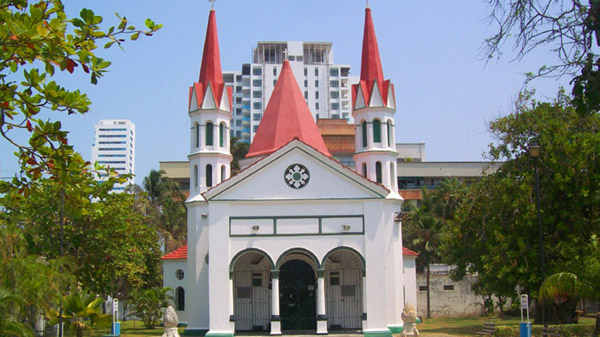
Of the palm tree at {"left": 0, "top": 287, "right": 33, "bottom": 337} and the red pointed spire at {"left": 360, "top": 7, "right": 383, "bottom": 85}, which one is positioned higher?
the red pointed spire at {"left": 360, "top": 7, "right": 383, "bottom": 85}

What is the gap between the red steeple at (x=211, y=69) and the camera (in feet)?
120

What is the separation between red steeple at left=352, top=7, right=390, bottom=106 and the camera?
3612cm

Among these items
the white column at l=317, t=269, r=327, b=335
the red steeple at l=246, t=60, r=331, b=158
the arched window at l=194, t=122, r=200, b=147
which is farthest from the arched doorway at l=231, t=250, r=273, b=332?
the arched window at l=194, t=122, r=200, b=147

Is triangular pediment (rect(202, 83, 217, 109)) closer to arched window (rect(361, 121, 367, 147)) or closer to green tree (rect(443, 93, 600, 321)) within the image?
arched window (rect(361, 121, 367, 147))

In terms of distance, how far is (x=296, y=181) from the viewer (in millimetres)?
32094

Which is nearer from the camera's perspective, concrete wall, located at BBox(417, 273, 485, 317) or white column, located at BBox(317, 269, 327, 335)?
white column, located at BBox(317, 269, 327, 335)

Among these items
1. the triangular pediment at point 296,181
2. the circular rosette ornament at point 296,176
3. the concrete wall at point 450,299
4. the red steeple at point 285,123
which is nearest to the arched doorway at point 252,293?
the triangular pediment at point 296,181

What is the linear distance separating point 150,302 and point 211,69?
45.3 ft

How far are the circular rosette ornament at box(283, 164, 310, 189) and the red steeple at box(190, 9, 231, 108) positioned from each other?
6.35 metres

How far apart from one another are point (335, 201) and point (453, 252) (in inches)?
292

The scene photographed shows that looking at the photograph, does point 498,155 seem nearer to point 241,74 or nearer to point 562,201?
point 562,201

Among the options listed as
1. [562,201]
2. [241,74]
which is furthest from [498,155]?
[241,74]

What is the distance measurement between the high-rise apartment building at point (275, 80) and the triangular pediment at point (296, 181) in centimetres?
8265

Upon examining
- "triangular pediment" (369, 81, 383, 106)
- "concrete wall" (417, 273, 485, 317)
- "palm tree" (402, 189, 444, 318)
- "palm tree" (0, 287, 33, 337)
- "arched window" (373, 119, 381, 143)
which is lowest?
"concrete wall" (417, 273, 485, 317)
